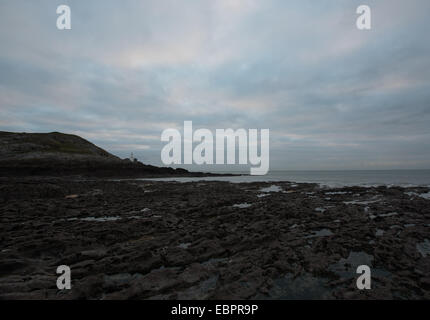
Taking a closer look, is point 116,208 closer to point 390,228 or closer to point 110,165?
point 390,228

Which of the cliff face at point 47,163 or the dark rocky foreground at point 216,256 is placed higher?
the cliff face at point 47,163

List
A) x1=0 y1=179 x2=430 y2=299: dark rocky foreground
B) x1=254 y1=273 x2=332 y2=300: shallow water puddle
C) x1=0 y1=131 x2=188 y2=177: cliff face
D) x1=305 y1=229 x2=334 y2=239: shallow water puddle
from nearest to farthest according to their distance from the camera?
1. x1=254 y1=273 x2=332 y2=300: shallow water puddle
2. x1=0 y1=179 x2=430 y2=299: dark rocky foreground
3. x1=305 y1=229 x2=334 y2=239: shallow water puddle
4. x1=0 y1=131 x2=188 y2=177: cliff face

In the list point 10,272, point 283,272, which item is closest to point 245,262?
point 283,272

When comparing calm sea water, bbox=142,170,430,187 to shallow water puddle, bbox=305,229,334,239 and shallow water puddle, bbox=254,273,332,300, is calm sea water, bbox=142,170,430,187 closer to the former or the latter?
shallow water puddle, bbox=305,229,334,239

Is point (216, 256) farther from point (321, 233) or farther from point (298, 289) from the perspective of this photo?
point (321, 233)

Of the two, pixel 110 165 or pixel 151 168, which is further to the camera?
pixel 151 168

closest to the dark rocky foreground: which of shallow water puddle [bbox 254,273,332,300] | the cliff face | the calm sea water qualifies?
shallow water puddle [bbox 254,273,332,300]

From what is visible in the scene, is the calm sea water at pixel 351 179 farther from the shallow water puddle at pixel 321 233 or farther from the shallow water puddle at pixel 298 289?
the shallow water puddle at pixel 298 289

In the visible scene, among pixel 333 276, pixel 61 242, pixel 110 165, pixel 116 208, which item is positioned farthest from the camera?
pixel 110 165

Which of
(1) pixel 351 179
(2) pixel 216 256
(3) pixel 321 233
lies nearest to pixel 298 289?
(2) pixel 216 256

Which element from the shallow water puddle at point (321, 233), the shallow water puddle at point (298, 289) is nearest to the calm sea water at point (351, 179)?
the shallow water puddle at point (321, 233)

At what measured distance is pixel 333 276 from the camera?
281 inches

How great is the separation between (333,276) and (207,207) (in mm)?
12998
